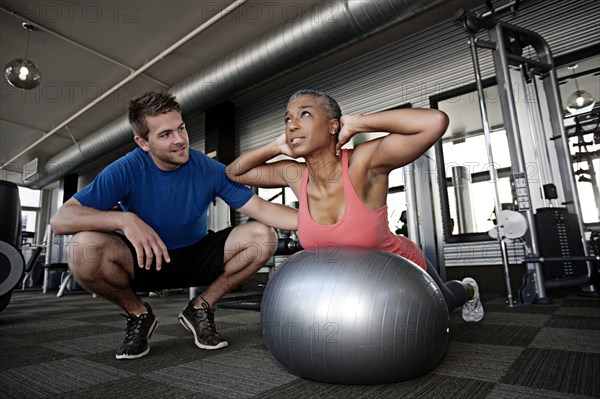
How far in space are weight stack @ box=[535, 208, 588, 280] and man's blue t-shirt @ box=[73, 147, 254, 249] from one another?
2.41m

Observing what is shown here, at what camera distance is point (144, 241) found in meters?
1.35

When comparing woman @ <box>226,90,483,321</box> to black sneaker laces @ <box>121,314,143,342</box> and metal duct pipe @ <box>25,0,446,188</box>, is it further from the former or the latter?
metal duct pipe @ <box>25,0,446,188</box>

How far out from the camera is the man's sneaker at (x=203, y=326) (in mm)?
1575

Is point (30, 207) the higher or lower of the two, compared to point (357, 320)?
higher

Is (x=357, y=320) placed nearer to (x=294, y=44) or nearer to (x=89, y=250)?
(x=89, y=250)

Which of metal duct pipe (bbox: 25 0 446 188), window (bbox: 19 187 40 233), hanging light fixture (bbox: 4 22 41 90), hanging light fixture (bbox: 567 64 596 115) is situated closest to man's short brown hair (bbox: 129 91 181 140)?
metal duct pipe (bbox: 25 0 446 188)

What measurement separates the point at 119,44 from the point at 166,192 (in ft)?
13.3

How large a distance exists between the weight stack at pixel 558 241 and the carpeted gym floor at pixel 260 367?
0.86 meters

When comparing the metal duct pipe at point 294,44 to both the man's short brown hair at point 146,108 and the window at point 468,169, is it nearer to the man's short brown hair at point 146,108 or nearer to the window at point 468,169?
the window at point 468,169

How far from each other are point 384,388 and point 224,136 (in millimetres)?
5572

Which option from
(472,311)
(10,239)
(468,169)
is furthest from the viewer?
(468,169)

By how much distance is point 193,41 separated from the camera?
471cm

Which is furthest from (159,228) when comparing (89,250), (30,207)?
(30,207)

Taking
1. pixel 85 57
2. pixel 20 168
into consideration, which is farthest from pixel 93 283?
pixel 20 168
